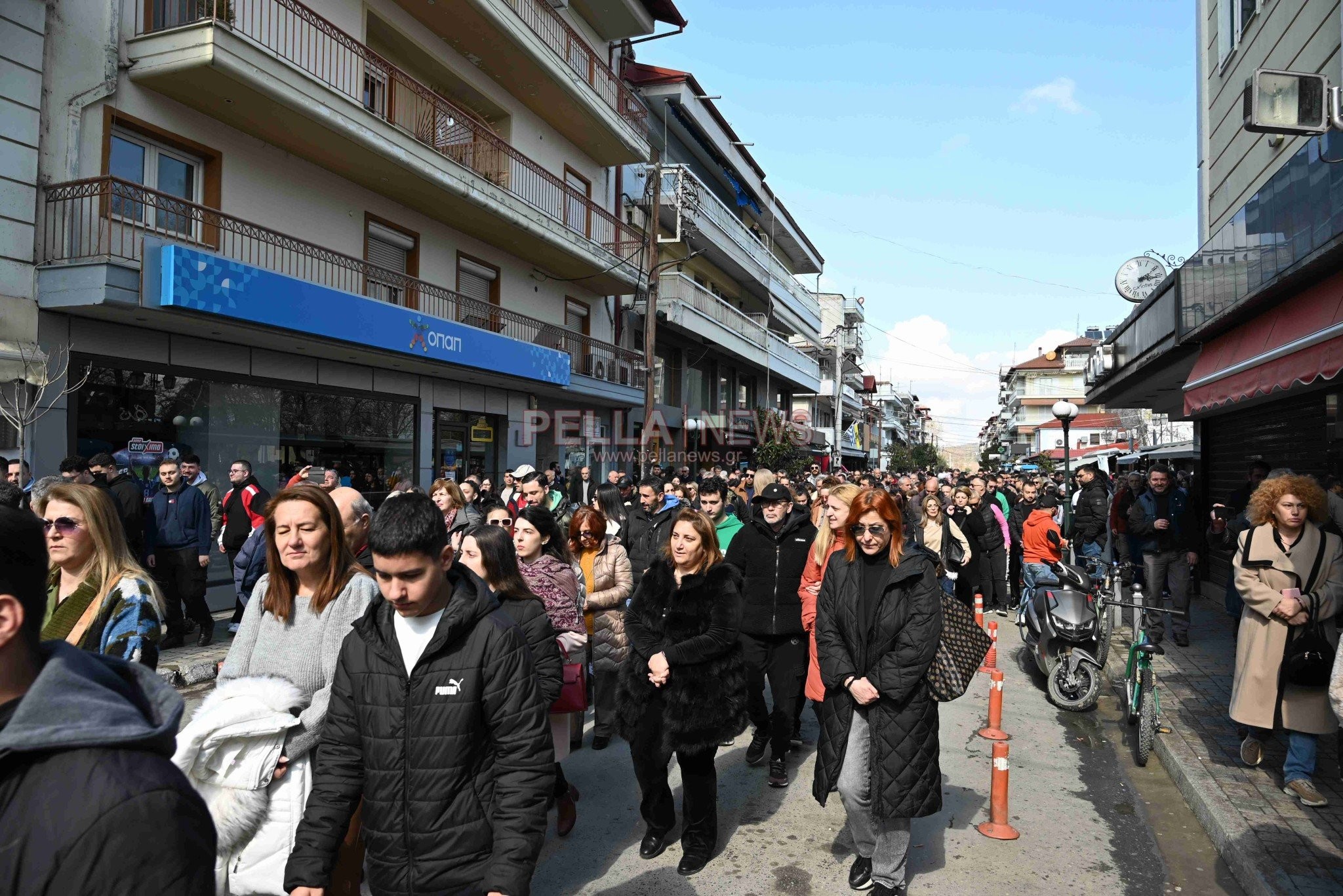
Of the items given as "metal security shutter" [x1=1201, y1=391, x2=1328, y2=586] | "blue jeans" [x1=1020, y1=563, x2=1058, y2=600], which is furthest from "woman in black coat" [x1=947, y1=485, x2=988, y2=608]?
"metal security shutter" [x1=1201, y1=391, x2=1328, y2=586]

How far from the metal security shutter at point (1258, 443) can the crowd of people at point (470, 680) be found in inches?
211

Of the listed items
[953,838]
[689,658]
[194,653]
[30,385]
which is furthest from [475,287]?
[953,838]

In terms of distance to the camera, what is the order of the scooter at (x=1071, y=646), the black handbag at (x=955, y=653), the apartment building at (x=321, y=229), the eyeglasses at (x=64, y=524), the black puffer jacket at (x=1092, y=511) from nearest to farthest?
the eyeglasses at (x=64, y=524), the black handbag at (x=955, y=653), the scooter at (x=1071, y=646), the apartment building at (x=321, y=229), the black puffer jacket at (x=1092, y=511)

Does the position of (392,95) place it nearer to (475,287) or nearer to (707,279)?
(475,287)

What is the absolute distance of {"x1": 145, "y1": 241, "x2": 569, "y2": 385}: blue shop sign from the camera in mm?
9727

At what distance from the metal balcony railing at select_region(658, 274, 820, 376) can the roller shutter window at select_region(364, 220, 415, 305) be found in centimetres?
1010

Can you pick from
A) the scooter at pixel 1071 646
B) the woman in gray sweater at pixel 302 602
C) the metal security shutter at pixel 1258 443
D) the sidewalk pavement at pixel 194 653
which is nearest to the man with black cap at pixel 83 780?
the woman in gray sweater at pixel 302 602

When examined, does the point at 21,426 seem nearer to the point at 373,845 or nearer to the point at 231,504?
the point at 231,504

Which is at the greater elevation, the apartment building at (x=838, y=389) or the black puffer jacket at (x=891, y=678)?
the apartment building at (x=838, y=389)

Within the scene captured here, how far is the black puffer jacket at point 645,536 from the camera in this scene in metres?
8.16

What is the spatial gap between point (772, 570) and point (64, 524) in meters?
4.08

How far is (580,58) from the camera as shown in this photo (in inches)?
810

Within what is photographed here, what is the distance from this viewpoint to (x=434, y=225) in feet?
54.5

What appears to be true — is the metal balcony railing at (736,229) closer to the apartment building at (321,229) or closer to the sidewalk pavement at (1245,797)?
the apartment building at (321,229)
